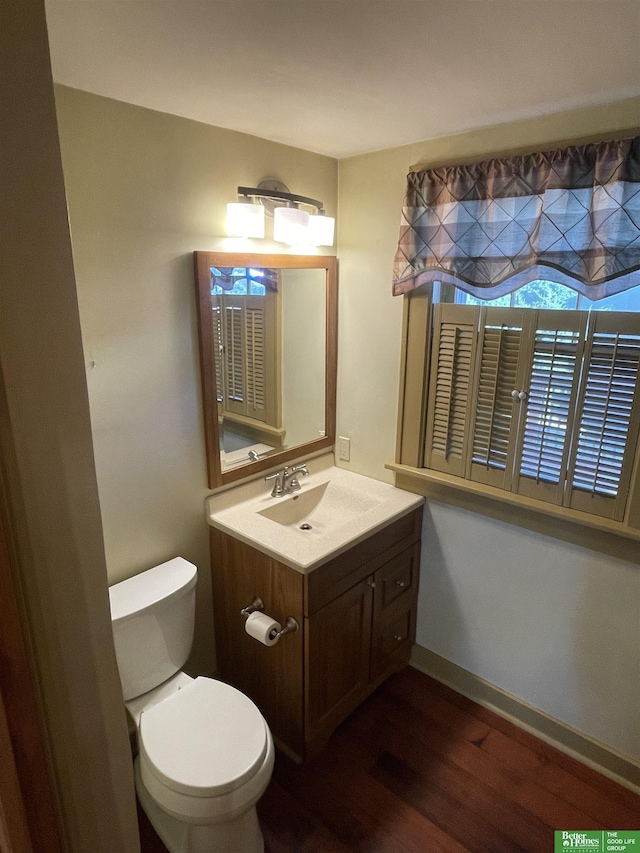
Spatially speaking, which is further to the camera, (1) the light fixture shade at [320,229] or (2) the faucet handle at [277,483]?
(2) the faucet handle at [277,483]

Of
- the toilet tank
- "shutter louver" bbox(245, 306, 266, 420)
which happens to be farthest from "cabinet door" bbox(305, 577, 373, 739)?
"shutter louver" bbox(245, 306, 266, 420)

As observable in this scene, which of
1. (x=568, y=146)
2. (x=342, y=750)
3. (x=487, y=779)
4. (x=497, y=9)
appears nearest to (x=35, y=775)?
(x=497, y=9)

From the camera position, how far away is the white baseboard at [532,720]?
1897 mm

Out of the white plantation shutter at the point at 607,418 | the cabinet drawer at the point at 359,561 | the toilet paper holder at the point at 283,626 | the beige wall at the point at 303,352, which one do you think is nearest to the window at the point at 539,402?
the white plantation shutter at the point at 607,418

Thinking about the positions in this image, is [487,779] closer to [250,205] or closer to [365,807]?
[365,807]

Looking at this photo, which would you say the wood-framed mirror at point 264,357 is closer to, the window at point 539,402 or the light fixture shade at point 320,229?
the light fixture shade at point 320,229

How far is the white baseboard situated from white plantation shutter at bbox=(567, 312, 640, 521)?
92cm

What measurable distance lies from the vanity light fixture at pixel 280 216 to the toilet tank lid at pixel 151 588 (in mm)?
1263

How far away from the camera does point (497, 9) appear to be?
1.01m

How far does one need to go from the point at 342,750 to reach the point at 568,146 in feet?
7.62

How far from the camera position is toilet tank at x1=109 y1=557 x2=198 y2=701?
1672 millimetres

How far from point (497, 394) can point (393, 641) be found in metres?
1.20

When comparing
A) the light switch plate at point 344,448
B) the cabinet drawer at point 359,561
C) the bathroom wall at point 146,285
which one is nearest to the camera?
the bathroom wall at point 146,285

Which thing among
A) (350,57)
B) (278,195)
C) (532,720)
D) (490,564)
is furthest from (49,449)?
(532,720)
